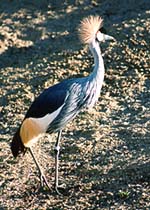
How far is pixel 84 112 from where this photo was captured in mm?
6422

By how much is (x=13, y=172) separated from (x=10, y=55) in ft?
9.31

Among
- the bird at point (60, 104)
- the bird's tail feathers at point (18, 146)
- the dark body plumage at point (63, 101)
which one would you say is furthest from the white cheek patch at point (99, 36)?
the bird's tail feathers at point (18, 146)

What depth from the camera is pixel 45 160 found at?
18.1ft

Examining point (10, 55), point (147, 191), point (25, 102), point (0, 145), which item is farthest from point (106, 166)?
point (10, 55)

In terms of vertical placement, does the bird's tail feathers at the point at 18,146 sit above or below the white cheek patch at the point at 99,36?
below

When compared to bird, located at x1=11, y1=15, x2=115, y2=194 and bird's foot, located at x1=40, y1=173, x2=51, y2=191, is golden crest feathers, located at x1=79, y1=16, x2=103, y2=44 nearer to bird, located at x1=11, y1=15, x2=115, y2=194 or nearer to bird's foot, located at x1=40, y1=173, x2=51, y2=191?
bird, located at x1=11, y1=15, x2=115, y2=194

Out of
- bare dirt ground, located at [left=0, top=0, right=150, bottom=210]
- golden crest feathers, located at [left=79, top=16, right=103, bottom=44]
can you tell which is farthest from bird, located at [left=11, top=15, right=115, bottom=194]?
bare dirt ground, located at [left=0, top=0, right=150, bottom=210]

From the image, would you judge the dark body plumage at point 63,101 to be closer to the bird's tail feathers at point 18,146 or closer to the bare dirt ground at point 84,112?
the bird's tail feathers at point 18,146

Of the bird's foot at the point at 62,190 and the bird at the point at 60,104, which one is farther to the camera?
the bird's foot at the point at 62,190

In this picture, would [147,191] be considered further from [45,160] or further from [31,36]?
[31,36]

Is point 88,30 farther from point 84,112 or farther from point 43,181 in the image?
point 84,112

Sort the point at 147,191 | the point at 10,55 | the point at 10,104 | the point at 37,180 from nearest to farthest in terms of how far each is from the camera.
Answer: the point at 147,191 → the point at 37,180 → the point at 10,104 → the point at 10,55

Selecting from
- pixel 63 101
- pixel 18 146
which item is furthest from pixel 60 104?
pixel 18 146

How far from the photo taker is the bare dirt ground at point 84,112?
4965 millimetres
